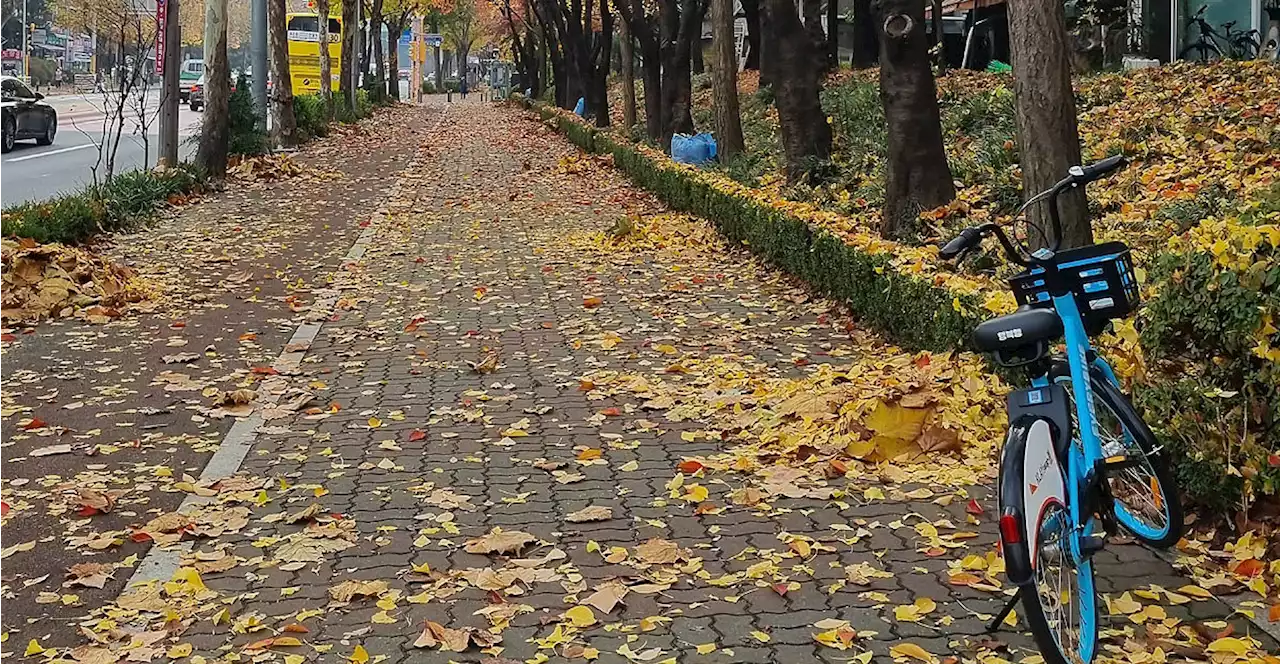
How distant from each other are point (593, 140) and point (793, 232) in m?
16.4

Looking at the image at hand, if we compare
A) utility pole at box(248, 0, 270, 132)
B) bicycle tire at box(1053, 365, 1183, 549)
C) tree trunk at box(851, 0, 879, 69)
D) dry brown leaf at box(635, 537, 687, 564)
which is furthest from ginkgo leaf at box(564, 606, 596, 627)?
tree trunk at box(851, 0, 879, 69)

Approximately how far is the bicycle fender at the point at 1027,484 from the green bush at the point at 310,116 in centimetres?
2580

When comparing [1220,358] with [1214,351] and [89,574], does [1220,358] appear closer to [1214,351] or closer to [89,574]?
[1214,351]

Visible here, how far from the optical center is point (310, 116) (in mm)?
30656

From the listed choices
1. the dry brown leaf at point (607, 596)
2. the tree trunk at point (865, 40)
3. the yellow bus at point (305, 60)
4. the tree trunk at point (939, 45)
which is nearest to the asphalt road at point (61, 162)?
the yellow bus at point (305, 60)

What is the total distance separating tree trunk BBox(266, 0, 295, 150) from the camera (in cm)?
2591

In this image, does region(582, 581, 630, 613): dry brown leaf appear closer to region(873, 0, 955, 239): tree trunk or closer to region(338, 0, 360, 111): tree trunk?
region(873, 0, 955, 239): tree trunk

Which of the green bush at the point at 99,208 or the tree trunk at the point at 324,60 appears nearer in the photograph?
the green bush at the point at 99,208

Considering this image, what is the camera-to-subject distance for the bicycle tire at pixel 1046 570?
3580mm

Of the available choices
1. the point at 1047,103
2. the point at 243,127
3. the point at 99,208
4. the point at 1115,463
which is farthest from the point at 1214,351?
the point at 243,127

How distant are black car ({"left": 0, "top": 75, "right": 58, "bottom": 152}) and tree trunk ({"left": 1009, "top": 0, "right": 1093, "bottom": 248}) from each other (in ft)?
78.7

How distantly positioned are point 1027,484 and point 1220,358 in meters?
1.42

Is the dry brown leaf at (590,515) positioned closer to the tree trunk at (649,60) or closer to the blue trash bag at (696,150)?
the blue trash bag at (696,150)

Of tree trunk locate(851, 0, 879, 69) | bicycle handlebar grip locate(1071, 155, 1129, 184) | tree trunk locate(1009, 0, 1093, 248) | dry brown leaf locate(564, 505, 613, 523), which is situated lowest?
dry brown leaf locate(564, 505, 613, 523)
